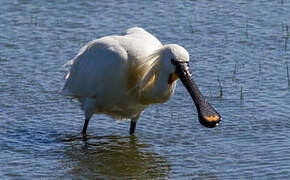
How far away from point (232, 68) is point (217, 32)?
1988 millimetres

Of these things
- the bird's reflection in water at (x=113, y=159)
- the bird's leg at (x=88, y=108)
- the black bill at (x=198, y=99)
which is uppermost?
the black bill at (x=198, y=99)

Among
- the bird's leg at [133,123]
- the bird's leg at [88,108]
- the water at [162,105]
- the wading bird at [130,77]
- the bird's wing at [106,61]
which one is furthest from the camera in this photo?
the bird's leg at [133,123]

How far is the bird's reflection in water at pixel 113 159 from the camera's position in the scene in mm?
8078

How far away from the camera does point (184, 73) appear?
25.9 ft

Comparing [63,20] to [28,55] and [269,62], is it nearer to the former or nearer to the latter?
[28,55]

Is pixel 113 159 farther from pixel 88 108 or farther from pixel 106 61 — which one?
pixel 106 61

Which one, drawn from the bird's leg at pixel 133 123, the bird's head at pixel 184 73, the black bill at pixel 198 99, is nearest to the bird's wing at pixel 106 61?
the bird's head at pixel 184 73

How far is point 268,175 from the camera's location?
25.6ft

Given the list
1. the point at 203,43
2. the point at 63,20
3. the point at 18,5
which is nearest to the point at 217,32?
the point at 203,43

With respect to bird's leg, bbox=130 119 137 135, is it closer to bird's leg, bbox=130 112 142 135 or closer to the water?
bird's leg, bbox=130 112 142 135

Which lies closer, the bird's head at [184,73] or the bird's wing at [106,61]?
the bird's head at [184,73]

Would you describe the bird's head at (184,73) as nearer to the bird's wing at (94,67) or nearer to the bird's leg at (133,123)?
the bird's wing at (94,67)

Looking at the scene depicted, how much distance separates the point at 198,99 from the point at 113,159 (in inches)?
52.4

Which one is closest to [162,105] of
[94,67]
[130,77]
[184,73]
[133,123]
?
[133,123]
